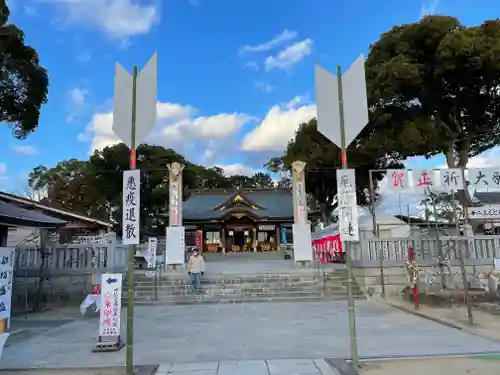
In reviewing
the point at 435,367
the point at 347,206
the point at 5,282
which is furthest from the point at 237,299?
the point at 435,367

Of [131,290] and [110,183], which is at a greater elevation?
[110,183]

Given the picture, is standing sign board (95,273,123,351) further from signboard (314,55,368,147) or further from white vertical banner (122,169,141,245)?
signboard (314,55,368,147)

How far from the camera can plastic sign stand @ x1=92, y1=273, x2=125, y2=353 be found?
247 inches

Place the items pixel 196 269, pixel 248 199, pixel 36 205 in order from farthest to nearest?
pixel 248 199, pixel 36 205, pixel 196 269

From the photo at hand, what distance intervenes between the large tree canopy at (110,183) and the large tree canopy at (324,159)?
11160 millimetres

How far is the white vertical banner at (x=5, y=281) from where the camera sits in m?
5.59

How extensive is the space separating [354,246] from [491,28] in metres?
11.6

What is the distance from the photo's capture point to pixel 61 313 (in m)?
10.9

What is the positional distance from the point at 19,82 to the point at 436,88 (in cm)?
1698

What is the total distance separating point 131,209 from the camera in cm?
505

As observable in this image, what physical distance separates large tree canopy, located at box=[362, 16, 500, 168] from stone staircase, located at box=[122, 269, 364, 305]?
921cm

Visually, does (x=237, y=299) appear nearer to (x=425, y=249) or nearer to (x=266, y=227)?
(x=425, y=249)

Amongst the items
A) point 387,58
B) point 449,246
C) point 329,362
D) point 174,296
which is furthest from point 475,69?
→ point 329,362

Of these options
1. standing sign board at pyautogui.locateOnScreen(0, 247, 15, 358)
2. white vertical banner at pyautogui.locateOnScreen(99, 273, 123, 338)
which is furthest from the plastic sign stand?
standing sign board at pyautogui.locateOnScreen(0, 247, 15, 358)
